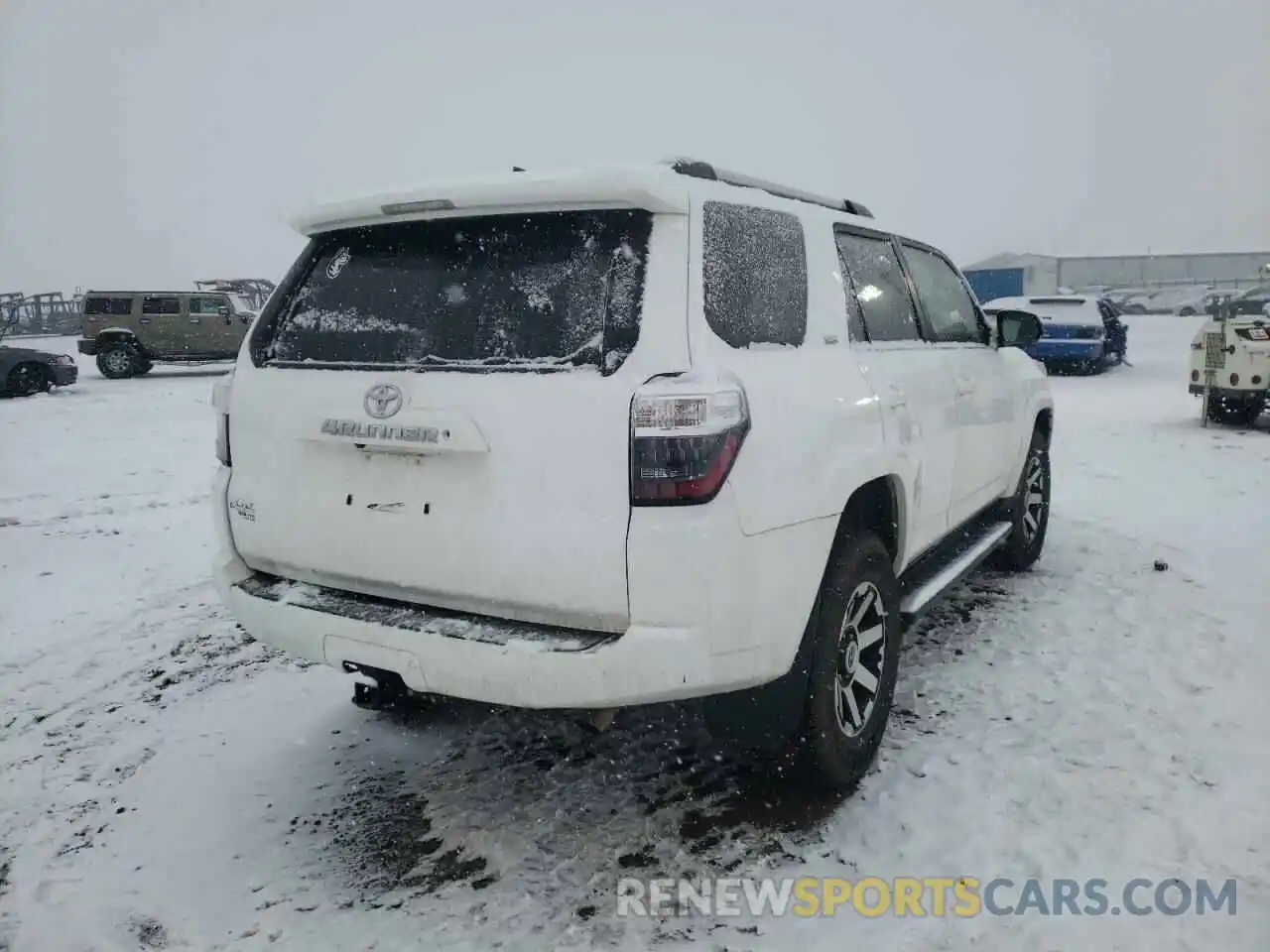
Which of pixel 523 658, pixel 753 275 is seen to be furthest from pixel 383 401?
pixel 753 275

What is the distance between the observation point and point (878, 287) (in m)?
3.54

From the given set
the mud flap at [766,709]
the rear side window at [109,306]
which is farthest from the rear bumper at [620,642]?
the rear side window at [109,306]

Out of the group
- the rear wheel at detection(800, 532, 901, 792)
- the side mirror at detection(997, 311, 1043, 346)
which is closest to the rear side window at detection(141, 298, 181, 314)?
the side mirror at detection(997, 311, 1043, 346)

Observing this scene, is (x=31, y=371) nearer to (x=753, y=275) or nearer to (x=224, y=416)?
(x=224, y=416)

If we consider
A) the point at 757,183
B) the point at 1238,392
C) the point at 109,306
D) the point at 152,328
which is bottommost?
the point at 1238,392

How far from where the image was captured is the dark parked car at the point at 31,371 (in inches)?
632

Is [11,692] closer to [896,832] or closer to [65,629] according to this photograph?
[65,629]

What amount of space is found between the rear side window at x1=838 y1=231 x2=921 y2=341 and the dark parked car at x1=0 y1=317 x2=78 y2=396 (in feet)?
56.9

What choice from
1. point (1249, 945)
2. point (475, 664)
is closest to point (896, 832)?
point (1249, 945)

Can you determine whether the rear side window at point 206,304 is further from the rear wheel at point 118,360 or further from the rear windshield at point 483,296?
the rear windshield at point 483,296

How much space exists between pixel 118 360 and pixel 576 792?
20661mm

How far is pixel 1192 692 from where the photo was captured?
3699 mm

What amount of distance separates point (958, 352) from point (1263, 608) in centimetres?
222

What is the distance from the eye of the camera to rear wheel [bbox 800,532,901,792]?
108 inches
